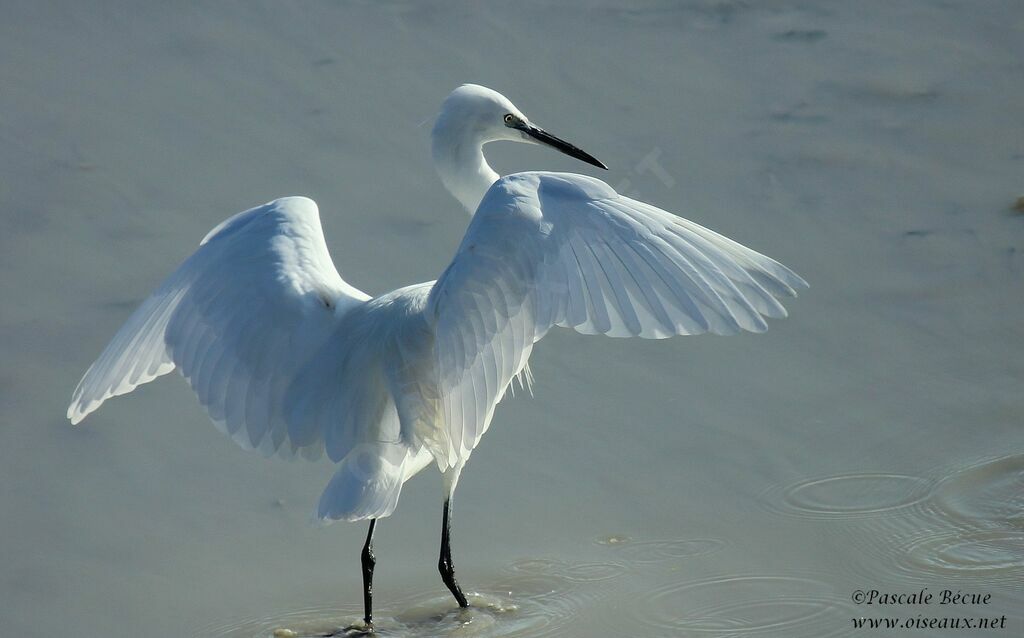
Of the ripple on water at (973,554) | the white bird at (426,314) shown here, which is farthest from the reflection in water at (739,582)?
the white bird at (426,314)

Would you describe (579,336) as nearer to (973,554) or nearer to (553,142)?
(553,142)

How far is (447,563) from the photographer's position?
3891 mm

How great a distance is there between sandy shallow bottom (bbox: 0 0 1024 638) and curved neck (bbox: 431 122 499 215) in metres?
0.73

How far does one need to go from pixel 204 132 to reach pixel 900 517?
365 centimetres

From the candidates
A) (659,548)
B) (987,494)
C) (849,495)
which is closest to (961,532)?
(987,494)

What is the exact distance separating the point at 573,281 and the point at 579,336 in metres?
1.81

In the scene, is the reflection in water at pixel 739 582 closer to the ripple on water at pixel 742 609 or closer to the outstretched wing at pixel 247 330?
the ripple on water at pixel 742 609

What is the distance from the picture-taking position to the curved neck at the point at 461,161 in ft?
13.9

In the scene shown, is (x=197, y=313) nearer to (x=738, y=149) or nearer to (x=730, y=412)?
(x=730, y=412)

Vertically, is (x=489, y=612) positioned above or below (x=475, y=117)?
below

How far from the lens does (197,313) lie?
12.8 ft

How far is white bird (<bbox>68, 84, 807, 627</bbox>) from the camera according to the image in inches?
129

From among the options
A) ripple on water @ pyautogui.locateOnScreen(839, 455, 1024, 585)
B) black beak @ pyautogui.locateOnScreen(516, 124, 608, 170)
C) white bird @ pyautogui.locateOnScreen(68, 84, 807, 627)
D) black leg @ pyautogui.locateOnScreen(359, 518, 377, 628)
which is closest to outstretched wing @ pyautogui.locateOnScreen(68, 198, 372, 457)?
white bird @ pyautogui.locateOnScreen(68, 84, 807, 627)

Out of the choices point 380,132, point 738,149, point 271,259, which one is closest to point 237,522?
point 271,259
